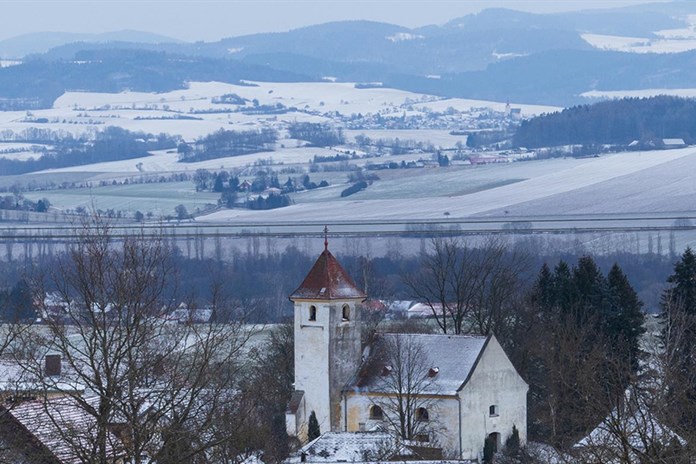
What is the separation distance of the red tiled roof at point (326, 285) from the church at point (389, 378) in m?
0.02

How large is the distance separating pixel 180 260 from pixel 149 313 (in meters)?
84.3

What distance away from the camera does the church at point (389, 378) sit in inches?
1964

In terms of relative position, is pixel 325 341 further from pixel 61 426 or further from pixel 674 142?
pixel 674 142

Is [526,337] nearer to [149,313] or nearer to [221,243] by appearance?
[149,313]

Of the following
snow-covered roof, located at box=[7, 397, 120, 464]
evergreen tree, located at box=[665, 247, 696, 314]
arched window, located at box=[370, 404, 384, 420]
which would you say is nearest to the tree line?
evergreen tree, located at box=[665, 247, 696, 314]

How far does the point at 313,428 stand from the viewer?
49719mm

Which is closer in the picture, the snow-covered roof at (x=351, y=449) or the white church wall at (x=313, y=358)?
the snow-covered roof at (x=351, y=449)

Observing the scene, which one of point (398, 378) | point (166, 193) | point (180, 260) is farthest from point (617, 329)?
point (166, 193)

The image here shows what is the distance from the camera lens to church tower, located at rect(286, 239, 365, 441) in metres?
A: 51.2

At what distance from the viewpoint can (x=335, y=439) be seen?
42.8 m

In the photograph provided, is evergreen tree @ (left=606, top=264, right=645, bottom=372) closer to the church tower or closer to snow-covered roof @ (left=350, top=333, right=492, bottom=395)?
snow-covered roof @ (left=350, top=333, right=492, bottom=395)

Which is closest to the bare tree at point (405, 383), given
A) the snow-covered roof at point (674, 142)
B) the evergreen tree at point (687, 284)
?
the evergreen tree at point (687, 284)

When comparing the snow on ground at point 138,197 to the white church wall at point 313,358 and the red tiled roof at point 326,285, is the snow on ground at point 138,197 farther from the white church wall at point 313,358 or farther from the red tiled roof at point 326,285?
the white church wall at point 313,358

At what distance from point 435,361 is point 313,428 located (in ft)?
11.3
